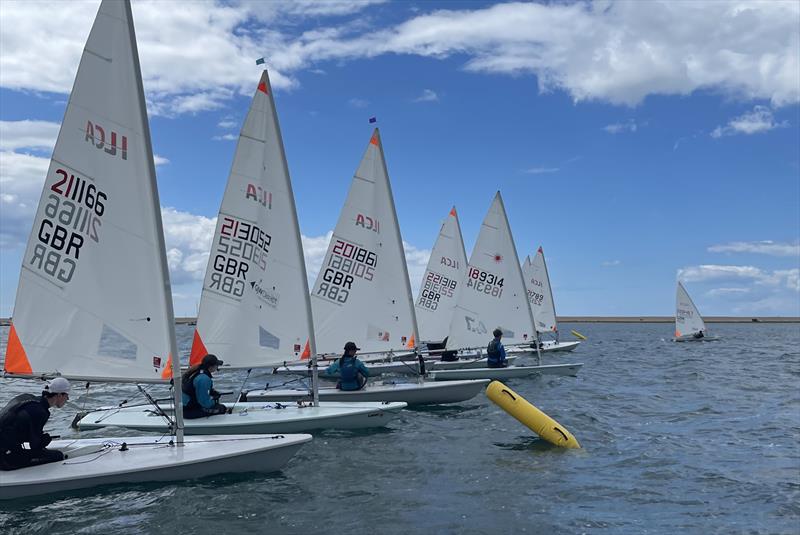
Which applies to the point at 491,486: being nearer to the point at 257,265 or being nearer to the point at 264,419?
the point at 264,419

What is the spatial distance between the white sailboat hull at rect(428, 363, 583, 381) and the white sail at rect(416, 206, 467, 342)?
6.52 metres

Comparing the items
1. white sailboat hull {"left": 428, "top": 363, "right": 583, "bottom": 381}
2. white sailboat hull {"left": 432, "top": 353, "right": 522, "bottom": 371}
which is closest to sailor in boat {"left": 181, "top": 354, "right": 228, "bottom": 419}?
white sailboat hull {"left": 428, "top": 363, "right": 583, "bottom": 381}

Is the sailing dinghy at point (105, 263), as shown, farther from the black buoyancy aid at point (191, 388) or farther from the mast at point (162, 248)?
the black buoyancy aid at point (191, 388)

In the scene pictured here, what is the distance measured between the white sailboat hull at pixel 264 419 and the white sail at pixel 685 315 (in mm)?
37435

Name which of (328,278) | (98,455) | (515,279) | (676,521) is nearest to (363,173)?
(328,278)

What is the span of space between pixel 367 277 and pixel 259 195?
A: 4.46 metres

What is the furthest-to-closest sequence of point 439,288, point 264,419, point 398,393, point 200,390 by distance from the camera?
point 439,288 → point 398,393 → point 264,419 → point 200,390

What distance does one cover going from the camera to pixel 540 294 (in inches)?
1388

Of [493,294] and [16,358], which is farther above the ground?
[493,294]

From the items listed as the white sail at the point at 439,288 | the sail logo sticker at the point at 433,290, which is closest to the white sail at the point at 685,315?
the white sail at the point at 439,288

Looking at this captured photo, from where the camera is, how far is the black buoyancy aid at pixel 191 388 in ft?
34.2

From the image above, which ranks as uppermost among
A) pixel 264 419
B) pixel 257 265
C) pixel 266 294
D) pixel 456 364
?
pixel 257 265

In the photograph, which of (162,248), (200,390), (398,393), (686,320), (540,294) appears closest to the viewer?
(162,248)

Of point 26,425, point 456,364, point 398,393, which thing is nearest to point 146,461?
point 26,425
